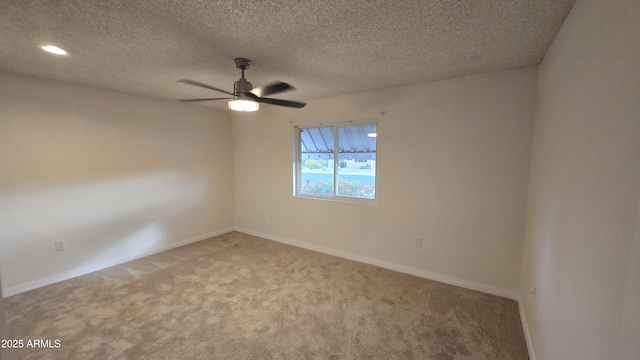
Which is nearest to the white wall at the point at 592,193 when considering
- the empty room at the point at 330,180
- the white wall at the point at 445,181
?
the empty room at the point at 330,180

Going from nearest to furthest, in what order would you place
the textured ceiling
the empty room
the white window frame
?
1. the empty room
2. the textured ceiling
3. the white window frame

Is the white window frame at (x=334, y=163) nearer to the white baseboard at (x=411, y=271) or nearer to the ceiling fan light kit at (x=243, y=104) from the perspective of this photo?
the white baseboard at (x=411, y=271)

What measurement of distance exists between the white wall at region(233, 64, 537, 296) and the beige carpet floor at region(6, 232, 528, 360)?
32 centimetres

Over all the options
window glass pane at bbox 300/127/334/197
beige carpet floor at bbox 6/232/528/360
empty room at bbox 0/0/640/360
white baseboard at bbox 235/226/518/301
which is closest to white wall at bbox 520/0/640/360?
empty room at bbox 0/0/640/360

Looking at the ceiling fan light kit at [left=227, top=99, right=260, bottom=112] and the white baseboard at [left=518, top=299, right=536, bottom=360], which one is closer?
the white baseboard at [left=518, top=299, right=536, bottom=360]

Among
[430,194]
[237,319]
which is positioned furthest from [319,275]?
[430,194]

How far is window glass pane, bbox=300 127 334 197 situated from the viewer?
3938mm

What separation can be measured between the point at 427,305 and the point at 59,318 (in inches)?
132

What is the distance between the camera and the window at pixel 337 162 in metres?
3.56

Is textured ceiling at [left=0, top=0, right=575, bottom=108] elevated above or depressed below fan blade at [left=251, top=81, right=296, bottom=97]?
above

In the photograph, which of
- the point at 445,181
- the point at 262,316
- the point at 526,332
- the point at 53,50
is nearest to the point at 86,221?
the point at 53,50

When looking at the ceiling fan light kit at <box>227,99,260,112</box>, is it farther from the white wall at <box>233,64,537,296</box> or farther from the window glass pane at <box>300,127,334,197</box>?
the window glass pane at <box>300,127,334,197</box>

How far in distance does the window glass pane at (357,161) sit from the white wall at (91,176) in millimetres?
2370

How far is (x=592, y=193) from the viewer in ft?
3.65
